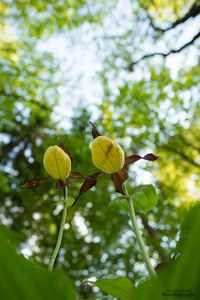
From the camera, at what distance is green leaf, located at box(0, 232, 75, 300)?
0.14 m

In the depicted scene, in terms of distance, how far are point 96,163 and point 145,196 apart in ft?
0.34

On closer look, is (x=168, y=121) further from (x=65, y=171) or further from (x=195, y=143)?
(x=65, y=171)

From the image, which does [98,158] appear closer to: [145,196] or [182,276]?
[145,196]

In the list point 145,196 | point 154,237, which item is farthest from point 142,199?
point 154,237

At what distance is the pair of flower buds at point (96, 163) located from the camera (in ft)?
1.53

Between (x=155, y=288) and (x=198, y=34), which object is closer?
(x=155, y=288)

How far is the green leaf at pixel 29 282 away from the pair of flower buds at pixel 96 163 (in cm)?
32

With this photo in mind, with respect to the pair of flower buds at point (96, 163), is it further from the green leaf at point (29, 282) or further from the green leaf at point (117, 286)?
the green leaf at point (29, 282)

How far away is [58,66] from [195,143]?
160cm

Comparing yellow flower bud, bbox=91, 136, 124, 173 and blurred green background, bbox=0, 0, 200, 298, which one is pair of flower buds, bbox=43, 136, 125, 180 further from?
blurred green background, bbox=0, 0, 200, 298

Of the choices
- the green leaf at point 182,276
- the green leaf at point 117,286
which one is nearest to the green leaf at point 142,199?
the green leaf at point 117,286

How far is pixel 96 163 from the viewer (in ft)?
1.56

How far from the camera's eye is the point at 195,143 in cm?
388

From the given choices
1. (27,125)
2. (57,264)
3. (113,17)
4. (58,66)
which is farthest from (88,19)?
(57,264)
